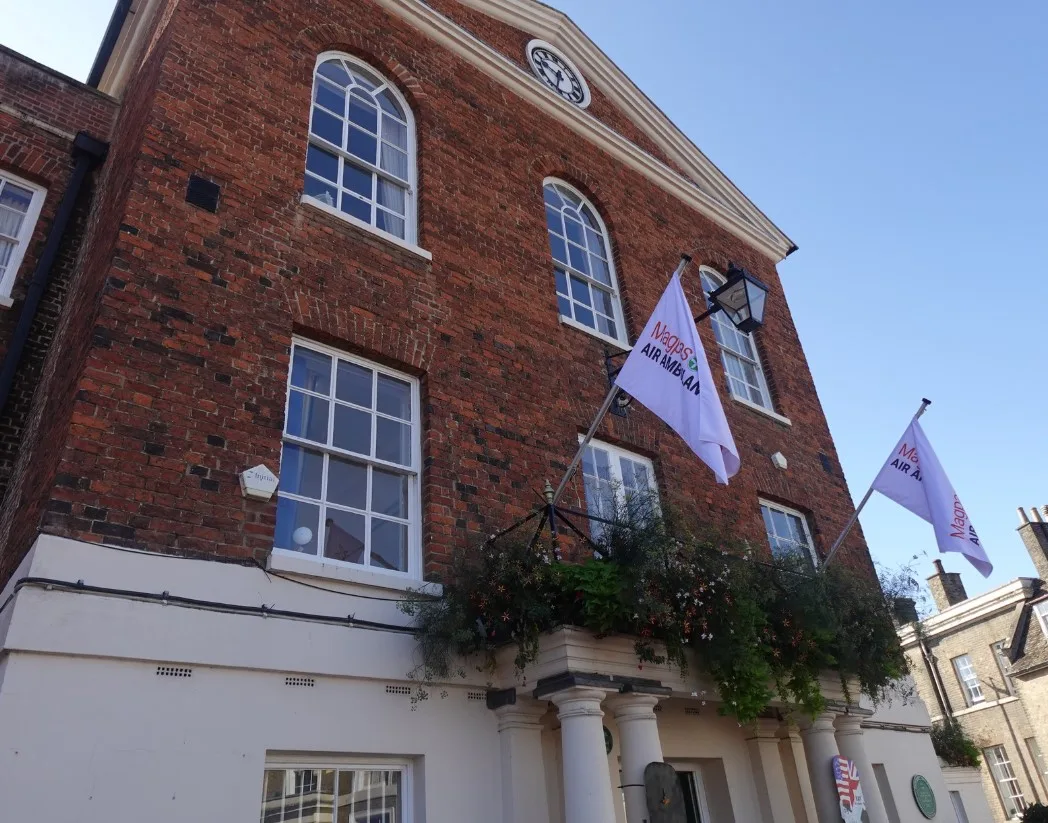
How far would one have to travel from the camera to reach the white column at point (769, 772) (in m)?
7.87

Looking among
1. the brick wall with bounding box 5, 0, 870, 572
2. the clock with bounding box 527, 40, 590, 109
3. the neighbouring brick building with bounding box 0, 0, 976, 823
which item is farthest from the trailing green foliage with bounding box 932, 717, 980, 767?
the clock with bounding box 527, 40, 590, 109

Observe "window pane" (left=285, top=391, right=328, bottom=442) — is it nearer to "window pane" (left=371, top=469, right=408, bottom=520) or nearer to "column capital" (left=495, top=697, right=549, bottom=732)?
"window pane" (left=371, top=469, right=408, bottom=520)

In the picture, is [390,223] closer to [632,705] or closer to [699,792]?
[632,705]

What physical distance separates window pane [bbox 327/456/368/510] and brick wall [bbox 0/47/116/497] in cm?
285

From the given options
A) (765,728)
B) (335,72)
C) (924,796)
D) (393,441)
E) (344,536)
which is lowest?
(924,796)

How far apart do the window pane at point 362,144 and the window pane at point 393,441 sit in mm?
3279

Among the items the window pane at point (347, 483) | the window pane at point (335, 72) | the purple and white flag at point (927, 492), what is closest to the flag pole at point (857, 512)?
the purple and white flag at point (927, 492)

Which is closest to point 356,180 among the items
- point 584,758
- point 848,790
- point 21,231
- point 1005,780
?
point 21,231

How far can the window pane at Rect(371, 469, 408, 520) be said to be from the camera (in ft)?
22.2

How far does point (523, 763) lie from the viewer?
6180 mm

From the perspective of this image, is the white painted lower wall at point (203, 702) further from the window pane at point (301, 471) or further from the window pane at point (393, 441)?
the window pane at point (393, 441)

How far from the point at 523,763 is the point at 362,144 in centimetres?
645

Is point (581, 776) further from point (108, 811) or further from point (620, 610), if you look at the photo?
point (108, 811)

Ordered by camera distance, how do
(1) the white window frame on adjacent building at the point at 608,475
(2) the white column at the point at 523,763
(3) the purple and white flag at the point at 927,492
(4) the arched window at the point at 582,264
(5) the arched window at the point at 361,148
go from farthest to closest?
(4) the arched window at the point at 582,264
(3) the purple and white flag at the point at 927,492
(5) the arched window at the point at 361,148
(1) the white window frame on adjacent building at the point at 608,475
(2) the white column at the point at 523,763
